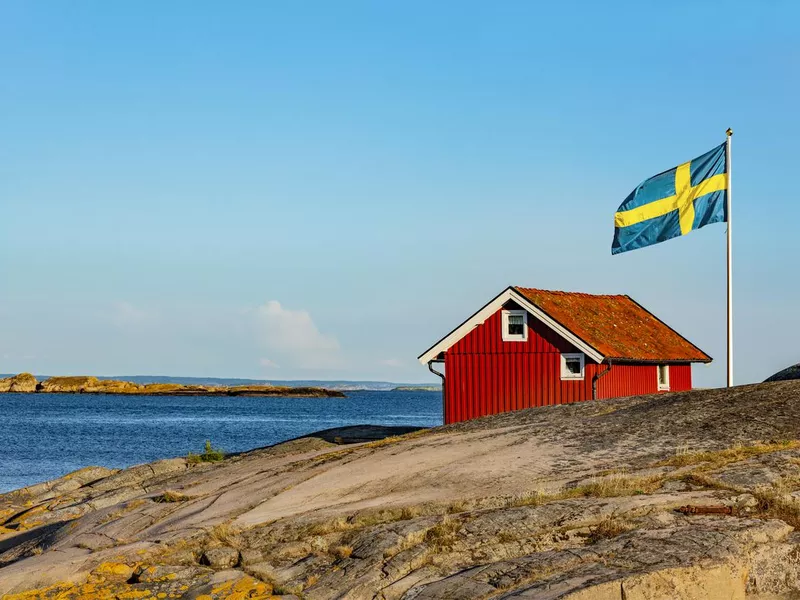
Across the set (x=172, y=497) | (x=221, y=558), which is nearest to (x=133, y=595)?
(x=221, y=558)

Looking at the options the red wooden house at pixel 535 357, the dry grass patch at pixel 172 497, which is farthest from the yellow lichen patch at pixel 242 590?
the red wooden house at pixel 535 357

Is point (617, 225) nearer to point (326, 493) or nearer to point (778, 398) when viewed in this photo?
point (778, 398)

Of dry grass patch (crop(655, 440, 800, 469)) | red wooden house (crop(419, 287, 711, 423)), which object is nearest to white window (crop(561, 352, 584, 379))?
red wooden house (crop(419, 287, 711, 423))

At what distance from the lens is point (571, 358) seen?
110ft

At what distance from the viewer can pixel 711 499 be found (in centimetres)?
1503

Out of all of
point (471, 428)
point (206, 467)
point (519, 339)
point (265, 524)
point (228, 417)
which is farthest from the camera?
point (228, 417)

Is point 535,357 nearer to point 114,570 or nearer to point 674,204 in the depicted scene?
point 674,204

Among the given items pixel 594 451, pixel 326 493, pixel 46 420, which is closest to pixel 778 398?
pixel 594 451

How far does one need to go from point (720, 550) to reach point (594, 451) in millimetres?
6034

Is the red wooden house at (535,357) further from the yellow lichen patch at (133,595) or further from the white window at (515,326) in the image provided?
the yellow lichen patch at (133,595)

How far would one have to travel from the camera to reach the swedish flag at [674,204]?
25.5 m

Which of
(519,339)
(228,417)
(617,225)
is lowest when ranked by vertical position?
(228,417)

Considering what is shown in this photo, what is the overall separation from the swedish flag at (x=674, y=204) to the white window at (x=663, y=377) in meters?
11.6

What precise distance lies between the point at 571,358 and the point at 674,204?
8769 millimetres
